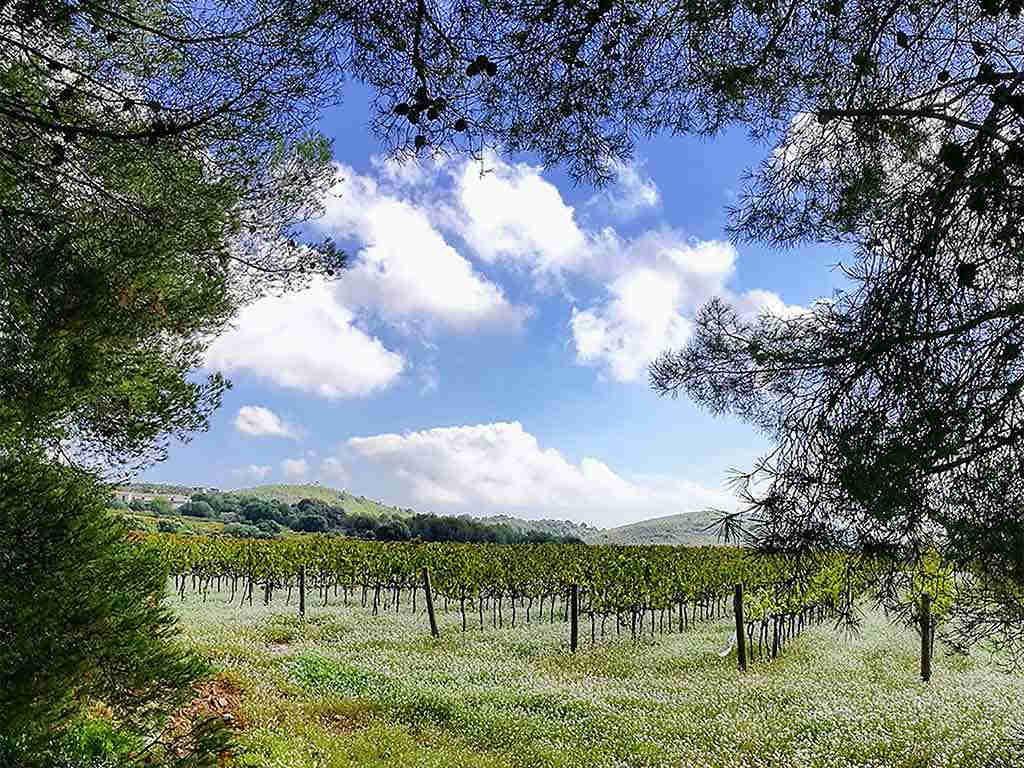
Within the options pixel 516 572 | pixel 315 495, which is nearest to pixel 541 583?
pixel 516 572

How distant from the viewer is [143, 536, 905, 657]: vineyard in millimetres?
23484

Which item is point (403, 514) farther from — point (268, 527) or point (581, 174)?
point (581, 174)

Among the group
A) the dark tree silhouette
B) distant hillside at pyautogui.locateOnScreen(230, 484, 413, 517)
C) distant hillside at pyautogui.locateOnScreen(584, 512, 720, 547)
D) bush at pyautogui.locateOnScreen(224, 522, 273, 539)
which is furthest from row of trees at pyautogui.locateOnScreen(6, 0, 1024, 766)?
distant hillside at pyautogui.locateOnScreen(230, 484, 413, 517)

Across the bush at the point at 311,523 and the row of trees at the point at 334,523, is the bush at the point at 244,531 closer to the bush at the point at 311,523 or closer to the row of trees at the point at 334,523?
the row of trees at the point at 334,523

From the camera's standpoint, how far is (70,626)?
21.5ft

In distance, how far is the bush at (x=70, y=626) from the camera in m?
6.20

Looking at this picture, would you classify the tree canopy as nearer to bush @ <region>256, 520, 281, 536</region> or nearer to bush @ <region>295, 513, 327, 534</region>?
bush @ <region>256, 520, 281, 536</region>

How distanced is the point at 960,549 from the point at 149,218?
6.65 metres

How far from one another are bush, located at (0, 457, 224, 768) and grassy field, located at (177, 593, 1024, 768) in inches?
61.3

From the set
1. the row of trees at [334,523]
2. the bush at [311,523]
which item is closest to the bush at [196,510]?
the row of trees at [334,523]

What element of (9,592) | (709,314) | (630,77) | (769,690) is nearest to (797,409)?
(709,314)

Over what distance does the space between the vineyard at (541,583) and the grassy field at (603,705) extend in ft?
8.00

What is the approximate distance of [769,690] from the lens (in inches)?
521

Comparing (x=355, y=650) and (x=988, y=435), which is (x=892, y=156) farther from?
(x=355, y=650)
